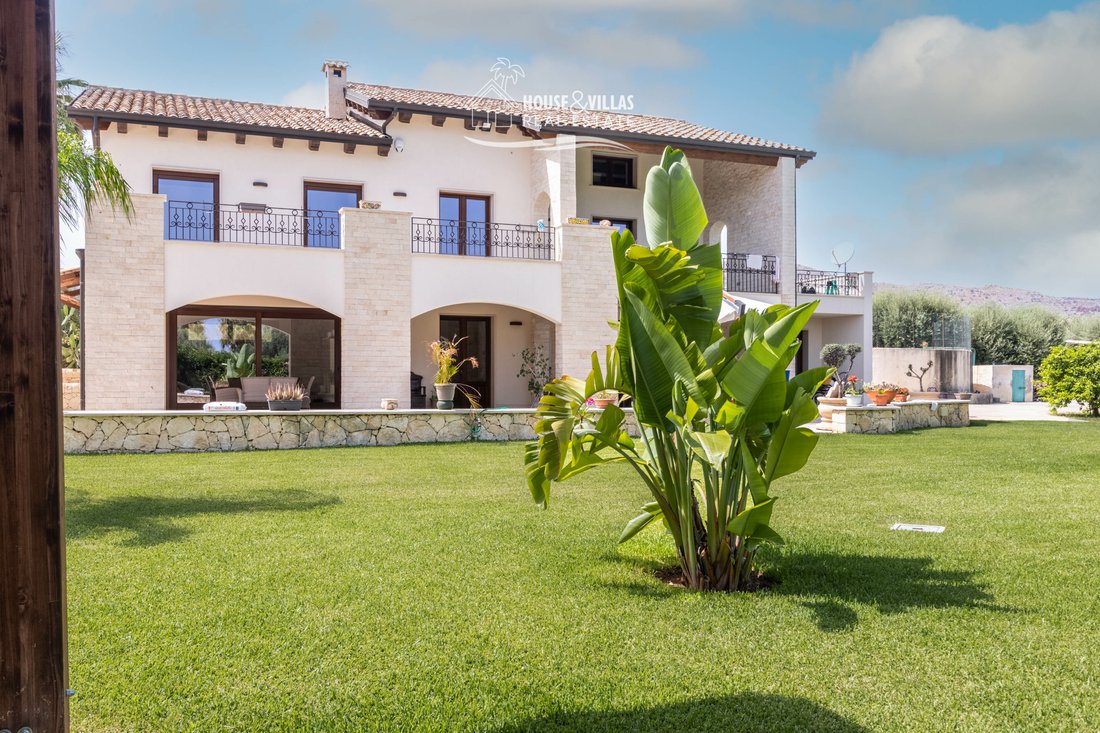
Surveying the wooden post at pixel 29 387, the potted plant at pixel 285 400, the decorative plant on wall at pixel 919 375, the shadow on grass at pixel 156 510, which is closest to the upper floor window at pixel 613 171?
the potted plant at pixel 285 400

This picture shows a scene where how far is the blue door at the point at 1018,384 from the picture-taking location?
3122cm

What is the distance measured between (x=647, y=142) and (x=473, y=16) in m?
5.55

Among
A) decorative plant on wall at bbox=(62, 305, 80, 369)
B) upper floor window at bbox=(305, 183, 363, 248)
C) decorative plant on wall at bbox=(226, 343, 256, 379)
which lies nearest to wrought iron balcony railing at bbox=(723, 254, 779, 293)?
upper floor window at bbox=(305, 183, 363, 248)

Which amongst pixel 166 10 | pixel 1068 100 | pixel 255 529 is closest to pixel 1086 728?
pixel 255 529

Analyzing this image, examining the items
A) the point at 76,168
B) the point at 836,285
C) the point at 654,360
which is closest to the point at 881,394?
the point at 836,285

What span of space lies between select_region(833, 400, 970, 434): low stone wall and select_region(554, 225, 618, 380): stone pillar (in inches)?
222

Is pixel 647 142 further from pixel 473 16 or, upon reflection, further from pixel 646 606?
pixel 646 606

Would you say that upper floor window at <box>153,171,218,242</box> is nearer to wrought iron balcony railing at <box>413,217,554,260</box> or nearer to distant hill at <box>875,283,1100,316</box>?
wrought iron balcony railing at <box>413,217,554,260</box>

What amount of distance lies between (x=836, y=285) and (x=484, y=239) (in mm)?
11132

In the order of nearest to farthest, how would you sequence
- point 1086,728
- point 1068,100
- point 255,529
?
1. point 1086,728
2. point 255,529
3. point 1068,100

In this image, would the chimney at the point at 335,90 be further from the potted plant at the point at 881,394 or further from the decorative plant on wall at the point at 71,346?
the potted plant at the point at 881,394

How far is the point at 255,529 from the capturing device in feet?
23.5

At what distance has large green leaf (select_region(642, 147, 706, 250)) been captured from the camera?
18.5ft

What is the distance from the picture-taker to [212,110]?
1934 centimetres
